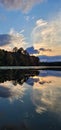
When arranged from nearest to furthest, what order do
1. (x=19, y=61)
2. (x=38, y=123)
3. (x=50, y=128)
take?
1. (x=50, y=128)
2. (x=38, y=123)
3. (x=19, y=61)

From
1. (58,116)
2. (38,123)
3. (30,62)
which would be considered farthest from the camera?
(30,62)

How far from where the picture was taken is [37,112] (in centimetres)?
1165

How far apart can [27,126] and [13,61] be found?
110295 mm

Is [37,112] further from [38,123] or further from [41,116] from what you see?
[38,123]

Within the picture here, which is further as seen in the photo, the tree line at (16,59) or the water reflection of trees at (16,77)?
the tree line at (16,59)

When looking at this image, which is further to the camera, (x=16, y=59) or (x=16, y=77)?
(x=16, y=59)

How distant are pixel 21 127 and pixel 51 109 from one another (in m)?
3.27

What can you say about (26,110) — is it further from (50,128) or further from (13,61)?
(13,61)

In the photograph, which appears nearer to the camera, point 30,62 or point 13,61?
point 13,61

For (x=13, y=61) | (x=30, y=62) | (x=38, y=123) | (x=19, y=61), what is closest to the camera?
(x=38, y=123)

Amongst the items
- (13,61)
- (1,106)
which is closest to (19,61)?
(13,61)

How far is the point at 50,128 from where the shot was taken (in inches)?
351

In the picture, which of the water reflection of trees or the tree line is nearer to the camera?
the water reflection of trees

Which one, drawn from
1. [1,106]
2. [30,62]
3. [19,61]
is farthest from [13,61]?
[1,106]
